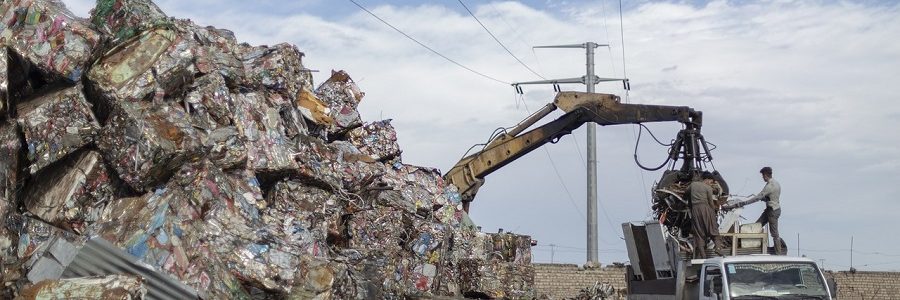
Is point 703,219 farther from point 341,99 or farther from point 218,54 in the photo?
point 218,54

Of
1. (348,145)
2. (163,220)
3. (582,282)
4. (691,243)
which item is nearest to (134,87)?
(163,220)

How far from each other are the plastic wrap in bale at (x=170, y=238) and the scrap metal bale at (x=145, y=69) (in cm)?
124

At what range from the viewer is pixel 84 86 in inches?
383

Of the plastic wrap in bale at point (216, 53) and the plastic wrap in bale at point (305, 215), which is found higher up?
the plastic wrap in bale at point (216, 53)

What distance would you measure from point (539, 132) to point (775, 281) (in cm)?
845

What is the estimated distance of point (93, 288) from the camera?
7309 millimetres

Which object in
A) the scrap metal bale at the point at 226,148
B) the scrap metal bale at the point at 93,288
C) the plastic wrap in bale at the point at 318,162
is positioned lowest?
the scrap metal bale at the point at 93,288

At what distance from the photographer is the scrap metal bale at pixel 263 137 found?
438 inches

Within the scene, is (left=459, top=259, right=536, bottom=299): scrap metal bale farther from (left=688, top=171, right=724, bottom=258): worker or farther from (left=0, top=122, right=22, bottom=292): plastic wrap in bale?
(left=0, top=122, right=22, bottom=292): plastic wrap in bale

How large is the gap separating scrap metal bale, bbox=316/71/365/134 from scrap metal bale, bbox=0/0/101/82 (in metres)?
4.74

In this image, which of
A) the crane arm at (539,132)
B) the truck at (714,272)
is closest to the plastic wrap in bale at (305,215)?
the truck at (714,272)

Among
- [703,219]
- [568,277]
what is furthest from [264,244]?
[568,277]

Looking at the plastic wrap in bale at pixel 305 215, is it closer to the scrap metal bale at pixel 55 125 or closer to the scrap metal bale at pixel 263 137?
the scrap metal bale at pixel 263 137

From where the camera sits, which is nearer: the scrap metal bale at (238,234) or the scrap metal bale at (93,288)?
the scrap metal bale at (93,288)
